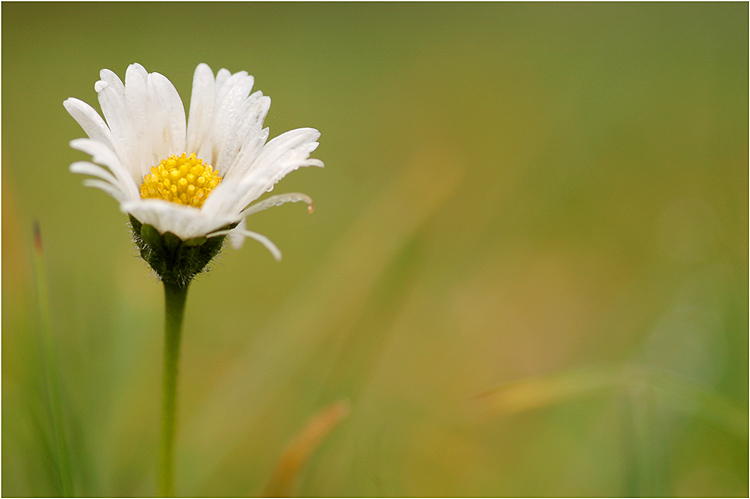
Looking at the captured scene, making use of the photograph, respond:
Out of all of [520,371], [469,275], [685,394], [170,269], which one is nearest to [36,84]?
[469,275]

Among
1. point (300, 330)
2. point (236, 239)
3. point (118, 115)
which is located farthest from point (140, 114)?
point (300, 330)

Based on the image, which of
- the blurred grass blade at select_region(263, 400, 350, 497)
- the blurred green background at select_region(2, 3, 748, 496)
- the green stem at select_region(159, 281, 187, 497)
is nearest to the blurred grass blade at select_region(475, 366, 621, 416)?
the blurred green background at select_region(2, 3, 748, 496)

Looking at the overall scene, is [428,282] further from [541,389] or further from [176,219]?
[176,219]

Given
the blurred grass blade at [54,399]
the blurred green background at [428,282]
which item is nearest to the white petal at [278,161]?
the blurred grass blade at [54,399]

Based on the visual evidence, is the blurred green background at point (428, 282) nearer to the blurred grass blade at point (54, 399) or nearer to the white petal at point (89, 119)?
the blurred grass blade at point (54, 399)

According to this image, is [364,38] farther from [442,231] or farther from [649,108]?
[442,231]

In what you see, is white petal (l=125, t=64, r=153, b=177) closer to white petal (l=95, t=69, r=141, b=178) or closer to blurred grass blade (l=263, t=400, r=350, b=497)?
white petal (l=95, t=69, r=141, b=178)
